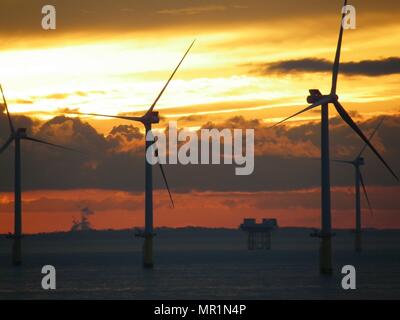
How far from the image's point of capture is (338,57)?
564 feet

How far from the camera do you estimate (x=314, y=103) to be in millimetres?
185000
